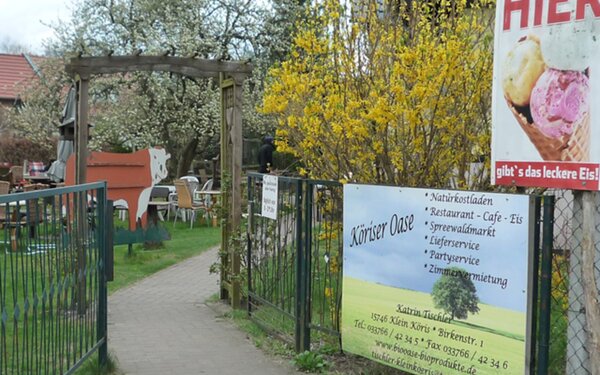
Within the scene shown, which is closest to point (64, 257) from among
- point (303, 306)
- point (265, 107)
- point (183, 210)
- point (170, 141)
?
point (303, 306)

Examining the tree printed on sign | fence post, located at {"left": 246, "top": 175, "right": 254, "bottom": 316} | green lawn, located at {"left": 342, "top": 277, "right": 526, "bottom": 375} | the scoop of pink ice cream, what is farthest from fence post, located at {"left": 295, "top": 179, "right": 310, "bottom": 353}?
the scoop of pink ice cream

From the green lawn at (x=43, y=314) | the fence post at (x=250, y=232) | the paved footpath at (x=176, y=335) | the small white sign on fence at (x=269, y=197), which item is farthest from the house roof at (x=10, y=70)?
the green lawn at (x=43, y=314)

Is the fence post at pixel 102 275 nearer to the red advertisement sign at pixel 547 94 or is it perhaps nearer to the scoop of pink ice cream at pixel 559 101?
the red advertisement sign at pixel 547 94

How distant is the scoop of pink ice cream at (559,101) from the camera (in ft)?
12.6

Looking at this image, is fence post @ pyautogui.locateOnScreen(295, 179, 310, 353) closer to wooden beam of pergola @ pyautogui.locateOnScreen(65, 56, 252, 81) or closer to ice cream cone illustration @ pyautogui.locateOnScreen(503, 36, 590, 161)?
ice cream cone illustration @ pyautogui.locateOnScreen(503, 36, 590, 161)

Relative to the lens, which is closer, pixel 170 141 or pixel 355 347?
pixel 355 347

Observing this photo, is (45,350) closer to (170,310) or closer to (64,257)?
(64,257)

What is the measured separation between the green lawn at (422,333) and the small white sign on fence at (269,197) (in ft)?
5.28

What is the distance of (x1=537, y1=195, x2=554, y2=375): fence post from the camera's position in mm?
3877

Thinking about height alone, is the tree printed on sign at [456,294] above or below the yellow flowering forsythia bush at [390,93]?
below

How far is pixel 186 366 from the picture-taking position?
19.8ft

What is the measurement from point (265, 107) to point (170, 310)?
3102mm

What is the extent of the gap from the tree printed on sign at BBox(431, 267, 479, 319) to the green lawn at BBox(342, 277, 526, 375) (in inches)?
2.1

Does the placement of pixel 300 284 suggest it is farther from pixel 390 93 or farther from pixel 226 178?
pixel 226 178
